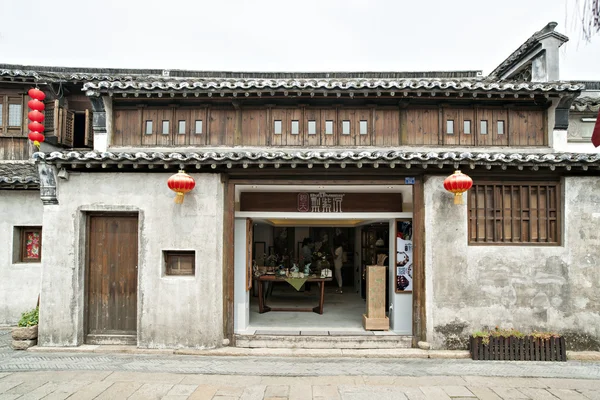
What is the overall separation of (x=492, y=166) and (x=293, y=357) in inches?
229

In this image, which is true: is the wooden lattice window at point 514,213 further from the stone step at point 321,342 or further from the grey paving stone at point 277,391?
the grey paving stone at point 277,391

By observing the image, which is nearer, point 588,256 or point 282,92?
point 588,256

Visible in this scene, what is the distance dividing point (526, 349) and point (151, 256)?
808cm

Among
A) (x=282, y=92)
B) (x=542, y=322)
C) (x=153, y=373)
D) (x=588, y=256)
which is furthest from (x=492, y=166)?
(x=153, y=373)

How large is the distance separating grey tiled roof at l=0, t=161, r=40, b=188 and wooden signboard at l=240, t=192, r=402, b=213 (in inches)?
210

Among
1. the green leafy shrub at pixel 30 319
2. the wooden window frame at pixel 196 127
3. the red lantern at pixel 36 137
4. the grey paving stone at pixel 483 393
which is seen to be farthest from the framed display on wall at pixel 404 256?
the red lantern at pixel 36 137

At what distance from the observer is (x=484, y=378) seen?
23.9ft

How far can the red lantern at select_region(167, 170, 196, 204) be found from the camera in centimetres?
815

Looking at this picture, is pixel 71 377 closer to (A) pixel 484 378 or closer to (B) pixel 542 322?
(A) pixel 484 378

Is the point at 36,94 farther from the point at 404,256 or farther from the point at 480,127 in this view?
the point at 480,127

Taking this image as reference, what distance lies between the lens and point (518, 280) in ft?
28.2

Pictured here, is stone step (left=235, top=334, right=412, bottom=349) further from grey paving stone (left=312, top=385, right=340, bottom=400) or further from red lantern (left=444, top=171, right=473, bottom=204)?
red lantern (left=444, top=171, right=473, bottom=204)

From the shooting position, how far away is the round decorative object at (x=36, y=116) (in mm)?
10500

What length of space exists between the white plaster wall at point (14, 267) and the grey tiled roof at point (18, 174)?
1.54ft
